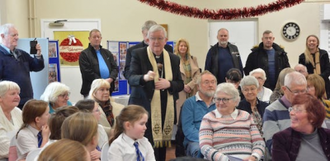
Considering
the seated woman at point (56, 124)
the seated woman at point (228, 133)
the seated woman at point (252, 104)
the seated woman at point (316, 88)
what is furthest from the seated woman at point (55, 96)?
the seated woman at point (316, 88)

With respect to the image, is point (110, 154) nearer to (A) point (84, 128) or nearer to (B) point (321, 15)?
(A) point (84, 128)

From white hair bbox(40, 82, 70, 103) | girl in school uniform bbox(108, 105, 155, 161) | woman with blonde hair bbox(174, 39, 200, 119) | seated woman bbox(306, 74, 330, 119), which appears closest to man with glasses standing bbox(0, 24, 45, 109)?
white hair bbox(40, 82, 70, 103)

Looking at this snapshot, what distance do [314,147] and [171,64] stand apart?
168 cm

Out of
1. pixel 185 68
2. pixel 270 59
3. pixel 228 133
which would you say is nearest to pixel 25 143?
pixel 228 133

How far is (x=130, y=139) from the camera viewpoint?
9.68 feet

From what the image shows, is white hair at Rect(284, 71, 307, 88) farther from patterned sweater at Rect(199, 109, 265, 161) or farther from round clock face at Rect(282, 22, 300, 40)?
round clock face at Rect(282, 22, 300, 40)

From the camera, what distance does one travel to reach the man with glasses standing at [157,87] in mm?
3906

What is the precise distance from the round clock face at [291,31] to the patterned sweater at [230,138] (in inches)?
203

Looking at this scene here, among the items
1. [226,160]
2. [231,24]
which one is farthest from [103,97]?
[231,24]

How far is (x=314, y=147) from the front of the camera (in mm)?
2787

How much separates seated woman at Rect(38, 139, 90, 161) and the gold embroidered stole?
2.36 meters

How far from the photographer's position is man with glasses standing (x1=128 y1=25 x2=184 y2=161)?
3906 millimetres

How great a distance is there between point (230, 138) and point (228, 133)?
0.14 feet

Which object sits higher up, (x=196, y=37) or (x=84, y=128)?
(x=196, y=37)
